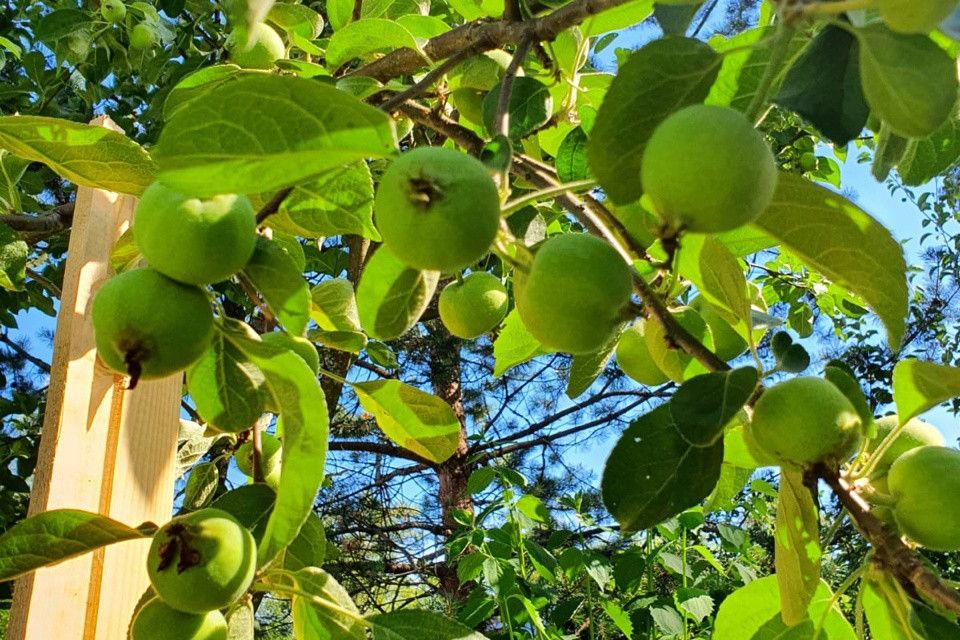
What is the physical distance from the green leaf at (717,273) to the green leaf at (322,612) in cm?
50

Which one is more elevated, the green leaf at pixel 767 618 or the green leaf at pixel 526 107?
the green leaf at pixel 526 107

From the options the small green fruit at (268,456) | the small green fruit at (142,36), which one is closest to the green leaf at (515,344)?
the small green fruit at (268,456)

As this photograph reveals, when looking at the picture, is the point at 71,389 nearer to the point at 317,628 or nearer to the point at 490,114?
the point at 317,628

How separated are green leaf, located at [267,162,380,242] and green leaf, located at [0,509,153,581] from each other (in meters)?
0.36

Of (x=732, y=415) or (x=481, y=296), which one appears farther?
(x=481, y=296)

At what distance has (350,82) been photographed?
3.53 feet

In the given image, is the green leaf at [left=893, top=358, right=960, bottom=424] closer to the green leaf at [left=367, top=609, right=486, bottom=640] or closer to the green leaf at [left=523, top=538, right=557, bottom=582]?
the green leaf at [left=367, top=609, right=486, bottom=640]

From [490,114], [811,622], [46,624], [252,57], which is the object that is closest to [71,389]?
[46,624]

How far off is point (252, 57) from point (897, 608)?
1149 mm

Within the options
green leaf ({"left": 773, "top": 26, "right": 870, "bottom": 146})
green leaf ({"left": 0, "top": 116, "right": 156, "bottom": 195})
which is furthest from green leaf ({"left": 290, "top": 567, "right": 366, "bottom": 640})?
green leaf ({"left": 773, "top": 26, "right": 870, "bottom": 146})

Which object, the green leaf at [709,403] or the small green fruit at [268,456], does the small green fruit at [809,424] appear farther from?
the small green fruit at [268,456]

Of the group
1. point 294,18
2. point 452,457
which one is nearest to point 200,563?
point 294,18

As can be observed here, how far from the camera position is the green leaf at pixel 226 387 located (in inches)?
30.6

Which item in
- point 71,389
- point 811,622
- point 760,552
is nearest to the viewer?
point 811,622
